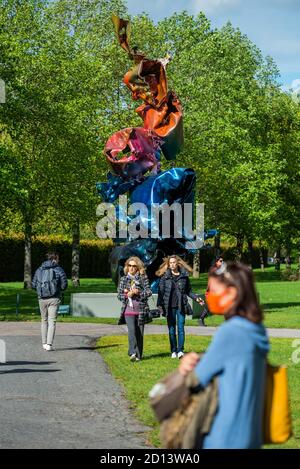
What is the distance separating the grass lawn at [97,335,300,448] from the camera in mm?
11352

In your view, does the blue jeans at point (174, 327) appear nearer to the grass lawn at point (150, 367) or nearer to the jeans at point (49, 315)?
the grass lawn at point (150, 367)

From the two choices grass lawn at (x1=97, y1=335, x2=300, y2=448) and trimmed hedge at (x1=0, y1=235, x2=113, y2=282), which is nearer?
grass lawn at (x1=97, y1=335, x2=300, y2=448)

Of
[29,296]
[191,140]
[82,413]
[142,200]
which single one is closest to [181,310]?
[82,413]

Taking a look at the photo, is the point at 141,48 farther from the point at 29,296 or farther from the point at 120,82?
the point at 29,296

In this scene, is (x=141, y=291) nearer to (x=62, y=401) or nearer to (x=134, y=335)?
(x=134, y=335)

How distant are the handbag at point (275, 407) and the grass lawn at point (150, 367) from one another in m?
4.26

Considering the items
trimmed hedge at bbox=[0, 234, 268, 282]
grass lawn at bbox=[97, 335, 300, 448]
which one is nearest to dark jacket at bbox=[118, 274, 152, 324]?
grass lawn at bbox=[97, 335, 300, 448]

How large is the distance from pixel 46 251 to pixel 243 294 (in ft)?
197

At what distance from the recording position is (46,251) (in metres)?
65.0

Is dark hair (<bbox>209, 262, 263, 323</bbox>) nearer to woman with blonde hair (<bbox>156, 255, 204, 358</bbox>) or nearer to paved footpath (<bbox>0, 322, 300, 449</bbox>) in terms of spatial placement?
paved footpath (<bbox>0, 322, 300, 449</bbox>)

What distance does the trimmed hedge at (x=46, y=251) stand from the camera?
211ft

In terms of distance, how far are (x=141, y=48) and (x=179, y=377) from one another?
2131 inches

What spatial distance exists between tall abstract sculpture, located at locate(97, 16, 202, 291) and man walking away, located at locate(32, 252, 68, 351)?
363 inches

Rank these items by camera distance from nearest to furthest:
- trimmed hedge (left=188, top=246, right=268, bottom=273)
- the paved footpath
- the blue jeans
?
the paved footpath, the blue jeans, trimmed hedge (left=188, top=246, right=268, bottom=273)
